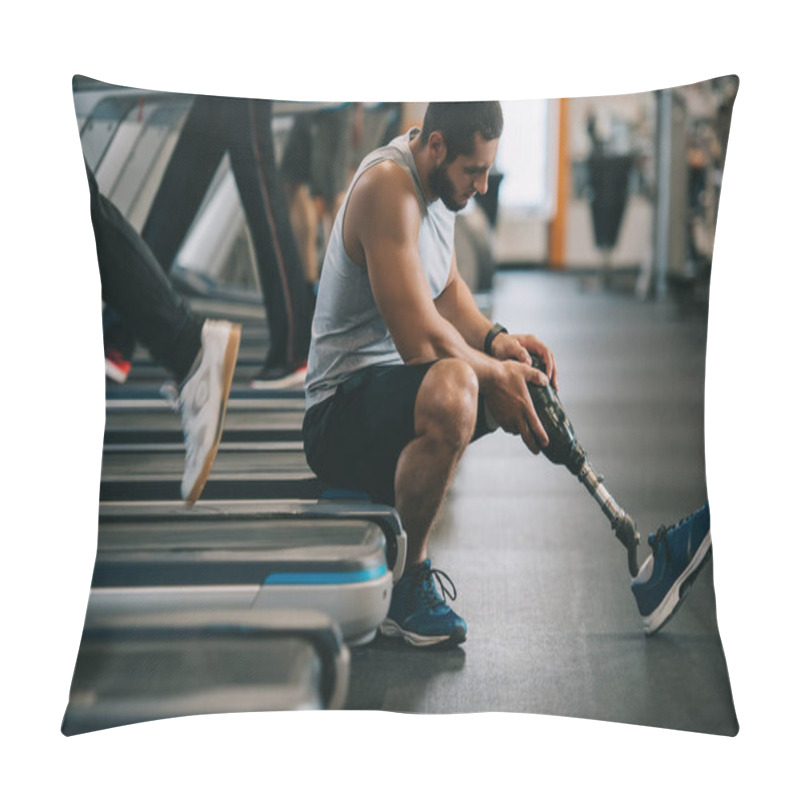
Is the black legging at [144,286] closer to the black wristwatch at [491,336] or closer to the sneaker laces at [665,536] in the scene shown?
the black wristwatch at [491,336]

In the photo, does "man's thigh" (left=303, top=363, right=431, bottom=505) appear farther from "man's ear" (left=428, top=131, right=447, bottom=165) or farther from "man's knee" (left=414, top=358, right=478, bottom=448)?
"man's ear" (left=428, top=131, right=447, bottom=165)

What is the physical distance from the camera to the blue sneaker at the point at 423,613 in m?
1.71

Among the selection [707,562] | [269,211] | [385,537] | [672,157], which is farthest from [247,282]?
[707,562]

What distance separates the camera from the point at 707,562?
69.7 inches

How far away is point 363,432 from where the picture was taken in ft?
5.74

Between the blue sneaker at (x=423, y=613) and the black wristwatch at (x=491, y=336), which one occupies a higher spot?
the black wristwatch at (x=491, y=336)

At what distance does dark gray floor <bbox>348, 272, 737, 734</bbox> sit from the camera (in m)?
1.70

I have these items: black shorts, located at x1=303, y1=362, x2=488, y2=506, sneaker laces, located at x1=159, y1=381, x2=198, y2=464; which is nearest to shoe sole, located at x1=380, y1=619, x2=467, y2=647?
black shorts, located at x1=303, y1=362, x2=488, y2=506

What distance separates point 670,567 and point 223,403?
0.72m

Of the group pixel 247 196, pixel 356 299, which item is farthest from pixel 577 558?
pixel 247 196

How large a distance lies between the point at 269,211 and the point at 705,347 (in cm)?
71

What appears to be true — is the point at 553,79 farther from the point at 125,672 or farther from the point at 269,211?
the point at 125,672

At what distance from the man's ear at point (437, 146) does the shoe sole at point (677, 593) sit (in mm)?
700

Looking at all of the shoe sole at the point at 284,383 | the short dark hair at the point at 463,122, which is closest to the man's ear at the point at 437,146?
the short dark hair at the point at 463,122
